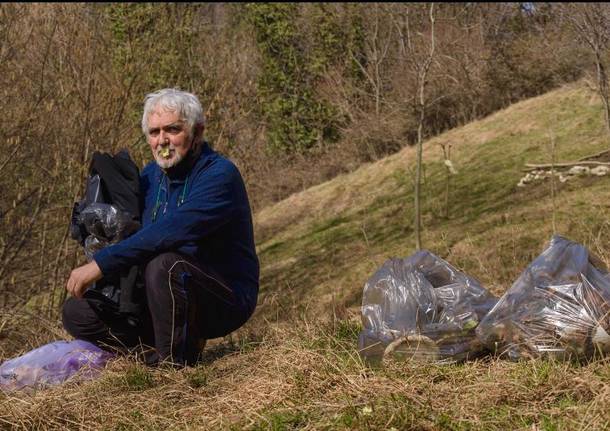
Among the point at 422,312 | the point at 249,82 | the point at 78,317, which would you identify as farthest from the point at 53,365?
the point at 249,82

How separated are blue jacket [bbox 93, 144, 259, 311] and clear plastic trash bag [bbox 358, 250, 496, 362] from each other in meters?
0.68

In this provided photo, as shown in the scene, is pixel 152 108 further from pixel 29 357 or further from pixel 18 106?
pixel 18 106

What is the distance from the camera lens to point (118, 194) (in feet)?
13.9

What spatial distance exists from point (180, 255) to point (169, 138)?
61cm

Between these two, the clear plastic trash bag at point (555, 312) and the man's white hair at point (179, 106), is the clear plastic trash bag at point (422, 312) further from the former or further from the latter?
the man's white hair at point (179, 106)

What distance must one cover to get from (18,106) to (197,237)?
14.1ft

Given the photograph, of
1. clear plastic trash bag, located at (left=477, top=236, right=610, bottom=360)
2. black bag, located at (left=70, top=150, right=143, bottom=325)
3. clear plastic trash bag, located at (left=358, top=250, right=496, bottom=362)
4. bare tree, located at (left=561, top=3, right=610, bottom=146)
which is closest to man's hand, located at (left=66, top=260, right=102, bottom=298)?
black bag, located at (left=70, top=150, right=143, bottom=325)

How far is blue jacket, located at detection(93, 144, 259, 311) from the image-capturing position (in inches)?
148

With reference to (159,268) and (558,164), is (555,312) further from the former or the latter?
(558,164)

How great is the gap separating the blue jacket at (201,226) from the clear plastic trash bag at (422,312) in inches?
26.9

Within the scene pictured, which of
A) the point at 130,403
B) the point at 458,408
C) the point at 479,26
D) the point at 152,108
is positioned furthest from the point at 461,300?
the point at 479,26

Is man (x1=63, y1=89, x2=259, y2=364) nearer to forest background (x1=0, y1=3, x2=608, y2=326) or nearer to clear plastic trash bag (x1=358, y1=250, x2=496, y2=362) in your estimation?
clear plastic trash bag (x1=358, y1=250, x2=496, y2=362)

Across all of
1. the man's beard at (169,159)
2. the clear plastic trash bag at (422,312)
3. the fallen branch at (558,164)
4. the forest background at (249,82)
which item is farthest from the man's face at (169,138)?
the fallen branch at (558,164)

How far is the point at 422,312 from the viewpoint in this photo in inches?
141
